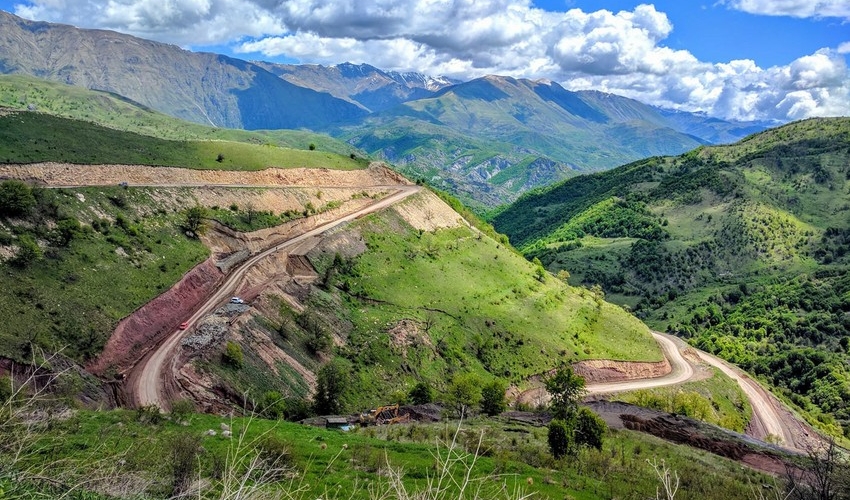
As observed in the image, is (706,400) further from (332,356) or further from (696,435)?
(332,356)

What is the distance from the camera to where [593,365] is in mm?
84688

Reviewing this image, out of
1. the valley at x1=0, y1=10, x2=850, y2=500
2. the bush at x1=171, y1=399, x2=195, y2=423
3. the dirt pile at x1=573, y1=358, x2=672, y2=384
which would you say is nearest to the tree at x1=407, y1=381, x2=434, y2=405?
the valley at x1=0, y1=10, x2=850, y2=500

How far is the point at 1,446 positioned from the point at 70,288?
42937 millimetres

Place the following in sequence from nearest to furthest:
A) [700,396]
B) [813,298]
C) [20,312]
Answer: [20,312], [700,396], [813,298]

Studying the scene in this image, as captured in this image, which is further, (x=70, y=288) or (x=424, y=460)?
(x=70, y=288)

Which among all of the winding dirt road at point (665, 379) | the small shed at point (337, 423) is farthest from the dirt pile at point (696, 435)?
the small shed at point (337, 423)

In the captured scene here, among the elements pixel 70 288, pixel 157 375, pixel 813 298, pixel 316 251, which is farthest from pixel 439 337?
pixel 813 298

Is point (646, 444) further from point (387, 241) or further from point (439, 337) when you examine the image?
point (387, 241)

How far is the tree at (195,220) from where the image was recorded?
215ft

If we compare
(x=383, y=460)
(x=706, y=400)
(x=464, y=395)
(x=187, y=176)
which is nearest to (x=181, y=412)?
(x=383, y=460)

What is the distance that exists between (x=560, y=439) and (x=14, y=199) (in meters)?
50.6

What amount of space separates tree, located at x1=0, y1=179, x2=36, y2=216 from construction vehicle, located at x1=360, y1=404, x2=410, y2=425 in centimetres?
3643

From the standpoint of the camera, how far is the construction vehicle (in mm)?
45312

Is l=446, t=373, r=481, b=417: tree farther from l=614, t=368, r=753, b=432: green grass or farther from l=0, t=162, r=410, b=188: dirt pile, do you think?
l=0, t=162, r=410, b=188: dirt pile
